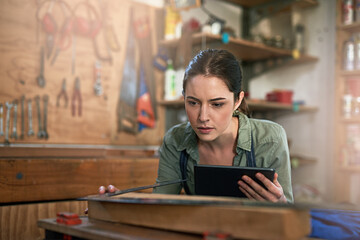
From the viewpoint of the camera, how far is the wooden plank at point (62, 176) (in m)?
1.72

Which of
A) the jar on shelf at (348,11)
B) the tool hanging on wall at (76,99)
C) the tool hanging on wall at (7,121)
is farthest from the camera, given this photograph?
the jar on shelf at (348,11)

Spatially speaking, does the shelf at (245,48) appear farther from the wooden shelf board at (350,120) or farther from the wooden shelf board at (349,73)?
the wooden shelf board at (350,120)

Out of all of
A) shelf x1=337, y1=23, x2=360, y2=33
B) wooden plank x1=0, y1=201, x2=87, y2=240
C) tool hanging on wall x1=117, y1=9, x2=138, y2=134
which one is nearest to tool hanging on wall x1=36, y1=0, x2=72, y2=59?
tool hanging on wall x1=117, y1=9, x2=138, y2=134

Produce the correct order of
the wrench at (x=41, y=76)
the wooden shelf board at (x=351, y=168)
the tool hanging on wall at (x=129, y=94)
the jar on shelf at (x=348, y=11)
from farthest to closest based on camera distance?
the jar on shelf at (x=348, y=11) → the wooden shelf board at (x=351, y=168) → the tool hanging on wall at (x=129, y=94) → the wrench at (x=41, y=76)

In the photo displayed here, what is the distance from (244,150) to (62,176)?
846 millimetres

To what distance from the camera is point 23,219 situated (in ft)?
5.70

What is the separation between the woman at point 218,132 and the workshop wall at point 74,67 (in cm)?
98

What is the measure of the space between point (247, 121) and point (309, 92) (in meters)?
2.05

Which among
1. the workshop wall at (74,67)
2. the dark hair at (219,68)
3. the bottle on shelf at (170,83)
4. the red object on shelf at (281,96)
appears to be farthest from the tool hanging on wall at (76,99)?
the red object on shelf at (281,96)

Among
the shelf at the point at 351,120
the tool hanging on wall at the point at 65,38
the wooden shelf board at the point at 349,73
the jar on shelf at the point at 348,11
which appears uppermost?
the jar on shelf at the point at 348,11

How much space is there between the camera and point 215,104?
4.75 feet

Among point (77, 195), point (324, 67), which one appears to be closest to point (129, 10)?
point (77, 195)

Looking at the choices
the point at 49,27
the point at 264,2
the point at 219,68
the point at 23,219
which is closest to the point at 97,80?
the point at 49,27

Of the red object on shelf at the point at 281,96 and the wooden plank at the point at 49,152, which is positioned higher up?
the red object on shelf at the point at 281,96
